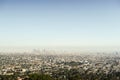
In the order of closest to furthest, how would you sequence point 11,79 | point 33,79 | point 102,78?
1. point 33,79
2. point 11,79
3. point 102,78

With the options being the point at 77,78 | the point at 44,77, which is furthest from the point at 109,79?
the point at 44,77

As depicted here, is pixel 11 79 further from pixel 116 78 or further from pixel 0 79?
pixel 116 78

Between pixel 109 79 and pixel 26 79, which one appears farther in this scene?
pixel 109 79

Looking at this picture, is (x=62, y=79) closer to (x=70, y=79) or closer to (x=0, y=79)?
(x=70, y=79)

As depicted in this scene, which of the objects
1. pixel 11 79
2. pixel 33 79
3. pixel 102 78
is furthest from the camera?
pixel 102 78

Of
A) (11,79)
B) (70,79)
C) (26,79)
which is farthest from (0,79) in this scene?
(70,79)

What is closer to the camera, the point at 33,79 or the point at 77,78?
the point at 33,79

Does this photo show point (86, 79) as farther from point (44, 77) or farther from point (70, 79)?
point (44, 77)

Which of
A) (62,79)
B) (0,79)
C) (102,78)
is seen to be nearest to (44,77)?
(62,79)
